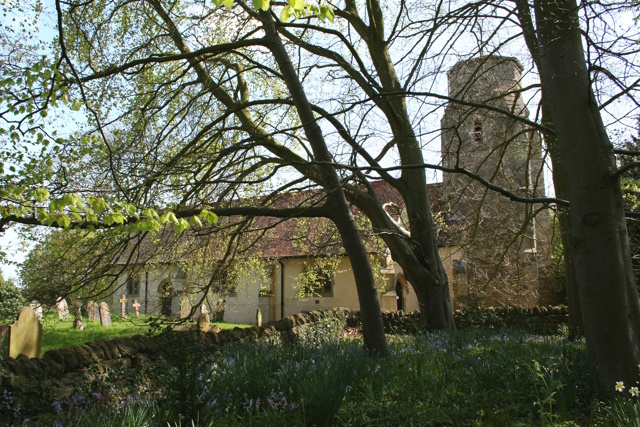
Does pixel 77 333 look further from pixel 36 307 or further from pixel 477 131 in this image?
pixel 477 131

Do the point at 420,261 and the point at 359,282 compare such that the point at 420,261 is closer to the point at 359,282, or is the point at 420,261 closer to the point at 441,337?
the point at 441,337

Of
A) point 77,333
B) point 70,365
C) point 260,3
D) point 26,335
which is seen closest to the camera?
point 260,3

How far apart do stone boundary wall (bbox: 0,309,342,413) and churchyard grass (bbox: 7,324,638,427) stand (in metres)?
0.29

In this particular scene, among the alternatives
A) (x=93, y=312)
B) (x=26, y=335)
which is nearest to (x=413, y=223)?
(x=26, y=335)

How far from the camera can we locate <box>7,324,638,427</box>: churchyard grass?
3.93 metres

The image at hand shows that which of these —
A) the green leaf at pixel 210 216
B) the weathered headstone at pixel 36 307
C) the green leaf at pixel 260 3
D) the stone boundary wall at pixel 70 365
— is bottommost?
the stone boundary wall at pixel 70 365

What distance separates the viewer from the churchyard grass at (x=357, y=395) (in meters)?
3.93

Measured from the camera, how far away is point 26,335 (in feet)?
28.5

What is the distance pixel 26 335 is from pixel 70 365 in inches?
138

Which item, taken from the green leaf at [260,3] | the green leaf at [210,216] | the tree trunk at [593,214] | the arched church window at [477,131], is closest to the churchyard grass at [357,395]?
the tree trunk at [593,214]

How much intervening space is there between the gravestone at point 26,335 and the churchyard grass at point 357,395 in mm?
3352

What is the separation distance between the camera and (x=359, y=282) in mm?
8039

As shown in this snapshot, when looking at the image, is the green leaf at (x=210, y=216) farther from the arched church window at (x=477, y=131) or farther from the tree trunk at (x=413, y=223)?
the arched church window at (x=477, y=131)

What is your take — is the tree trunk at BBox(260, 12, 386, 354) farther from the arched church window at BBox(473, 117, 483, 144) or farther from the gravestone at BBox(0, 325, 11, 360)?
the gravestone at BBox(0, 325, 11, 360)
